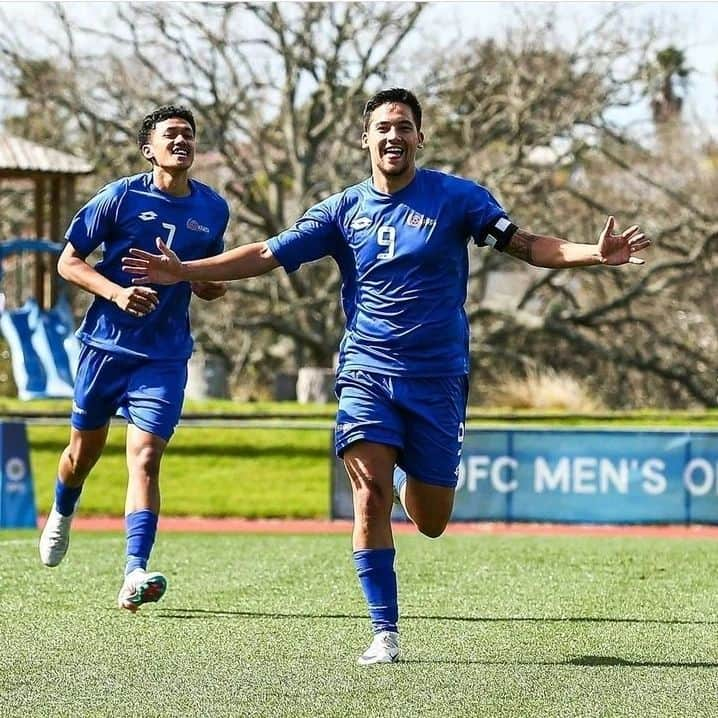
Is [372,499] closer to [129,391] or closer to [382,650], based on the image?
[382,650]

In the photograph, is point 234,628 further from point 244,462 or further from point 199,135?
point 199,135

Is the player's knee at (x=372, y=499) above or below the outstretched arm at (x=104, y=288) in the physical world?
below

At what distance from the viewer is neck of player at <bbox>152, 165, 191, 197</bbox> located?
7418mm

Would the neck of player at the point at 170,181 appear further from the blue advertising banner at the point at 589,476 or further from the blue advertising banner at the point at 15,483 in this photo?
the blue advertising banner at the point at 589,476

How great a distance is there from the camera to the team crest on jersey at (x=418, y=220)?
6.12m

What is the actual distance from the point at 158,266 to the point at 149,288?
33.5 inches

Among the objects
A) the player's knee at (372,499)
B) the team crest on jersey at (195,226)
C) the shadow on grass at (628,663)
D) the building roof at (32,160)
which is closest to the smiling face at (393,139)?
the player's knee at (372,499)

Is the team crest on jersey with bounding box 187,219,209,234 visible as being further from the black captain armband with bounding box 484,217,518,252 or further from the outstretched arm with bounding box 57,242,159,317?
the black captain armband with bounding box 484,217,518,252

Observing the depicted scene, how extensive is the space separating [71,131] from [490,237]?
28712 millimetres

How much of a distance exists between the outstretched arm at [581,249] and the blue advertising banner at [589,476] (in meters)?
12.5

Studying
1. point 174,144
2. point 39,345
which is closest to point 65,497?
point 174,144

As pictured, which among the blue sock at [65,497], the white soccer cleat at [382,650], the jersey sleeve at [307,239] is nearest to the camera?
the white soccer cleat at [382,650]

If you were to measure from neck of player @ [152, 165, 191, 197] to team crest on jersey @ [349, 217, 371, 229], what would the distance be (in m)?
1.47

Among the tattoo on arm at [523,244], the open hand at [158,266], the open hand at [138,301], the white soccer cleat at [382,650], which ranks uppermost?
the tattoo on arm at [523,244]
